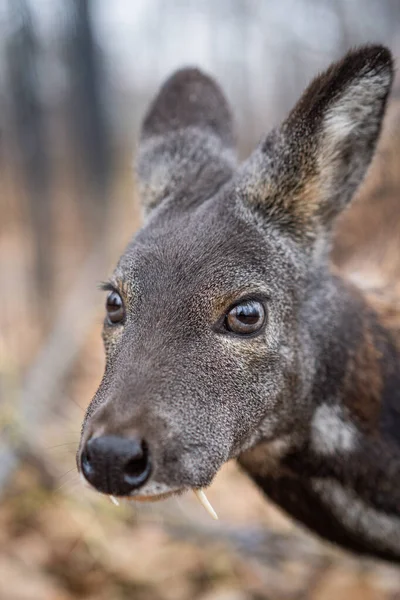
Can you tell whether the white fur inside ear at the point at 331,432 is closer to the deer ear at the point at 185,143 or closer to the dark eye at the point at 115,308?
the dark eye at the point at 115,308

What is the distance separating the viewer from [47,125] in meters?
9.01

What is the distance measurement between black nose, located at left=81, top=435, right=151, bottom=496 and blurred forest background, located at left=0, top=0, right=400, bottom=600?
1.83 meters

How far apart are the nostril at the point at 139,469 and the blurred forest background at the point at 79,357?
190cm

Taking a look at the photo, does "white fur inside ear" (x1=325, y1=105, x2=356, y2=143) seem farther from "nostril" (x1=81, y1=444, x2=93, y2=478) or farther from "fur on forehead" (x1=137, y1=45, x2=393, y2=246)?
"nostril" (x1=81, y1=444, x2=93, y2=478)

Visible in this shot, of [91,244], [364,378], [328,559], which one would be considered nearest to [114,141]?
[91,244]

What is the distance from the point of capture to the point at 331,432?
12.5 feet

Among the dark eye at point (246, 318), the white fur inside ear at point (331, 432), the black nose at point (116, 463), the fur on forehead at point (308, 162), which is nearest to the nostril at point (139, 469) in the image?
the black nose at point (116, 463)

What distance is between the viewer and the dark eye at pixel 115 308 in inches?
138

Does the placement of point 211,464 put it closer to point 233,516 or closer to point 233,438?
point 233,438

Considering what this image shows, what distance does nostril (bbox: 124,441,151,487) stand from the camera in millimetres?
2697

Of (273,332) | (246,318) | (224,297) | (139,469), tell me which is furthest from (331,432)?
(139,469)

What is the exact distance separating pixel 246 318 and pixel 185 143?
1633 millimetres

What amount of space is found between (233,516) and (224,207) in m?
3.62

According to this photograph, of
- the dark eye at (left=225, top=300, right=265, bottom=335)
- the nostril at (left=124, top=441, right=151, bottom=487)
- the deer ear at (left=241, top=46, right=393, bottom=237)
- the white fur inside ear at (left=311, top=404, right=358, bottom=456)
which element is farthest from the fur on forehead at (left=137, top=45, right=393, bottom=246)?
the nostril at (left=124, top=441, right=151, bottom=487)
